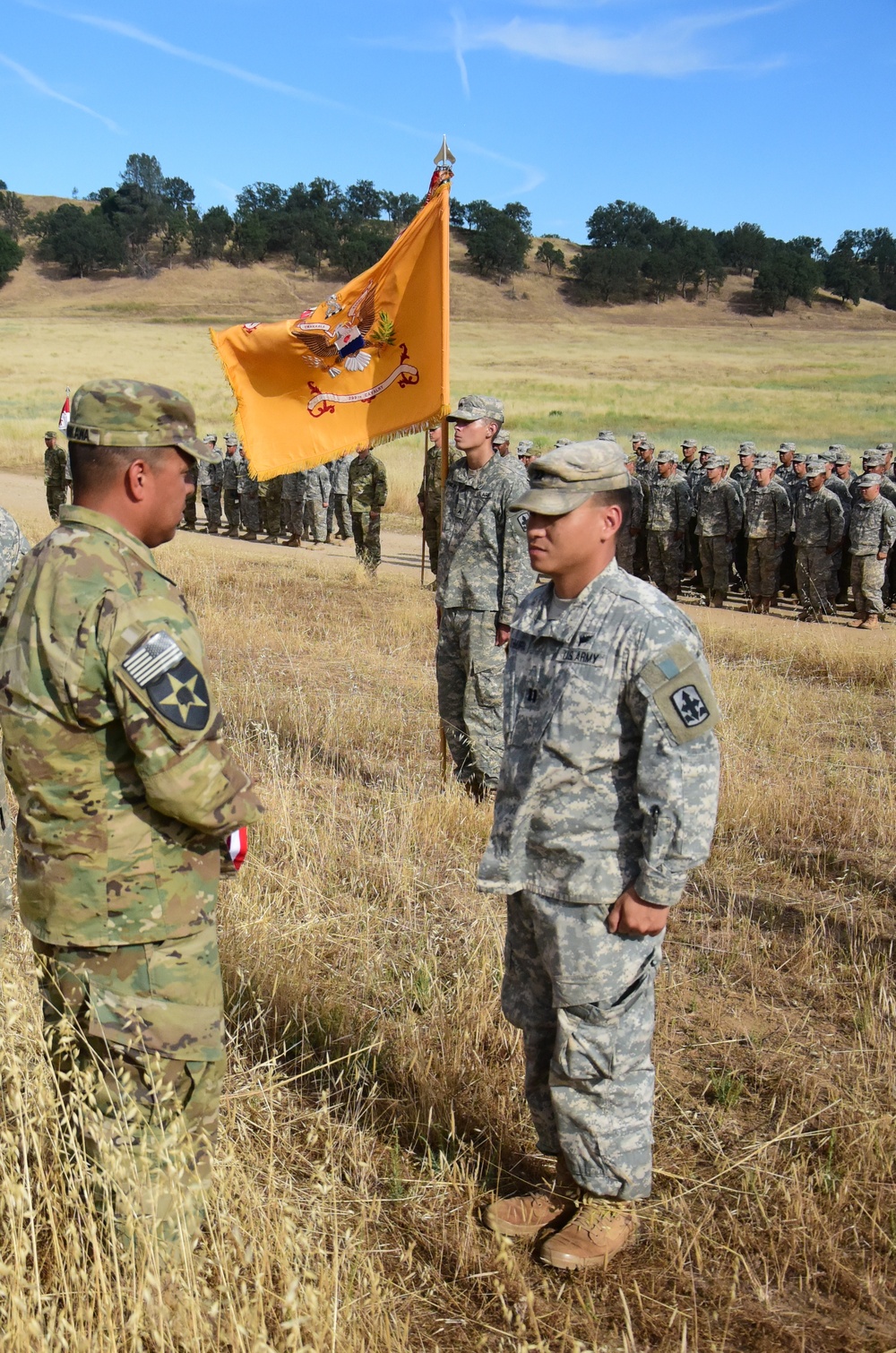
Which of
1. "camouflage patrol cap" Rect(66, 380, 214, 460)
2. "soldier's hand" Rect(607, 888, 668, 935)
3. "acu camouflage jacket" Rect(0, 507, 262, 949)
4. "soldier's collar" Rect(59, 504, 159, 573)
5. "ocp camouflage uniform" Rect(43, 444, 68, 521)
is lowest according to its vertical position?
"ocp camouflage uniform" Rect(43, 444, 68, 521)

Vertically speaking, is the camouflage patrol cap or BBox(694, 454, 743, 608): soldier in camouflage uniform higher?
the camouflage patrol cap

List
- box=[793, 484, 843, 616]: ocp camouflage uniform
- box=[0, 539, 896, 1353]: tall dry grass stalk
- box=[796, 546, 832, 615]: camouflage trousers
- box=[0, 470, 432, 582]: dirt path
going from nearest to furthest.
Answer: box=[0, 539, 896, 1353]: tall dry grass stalk, box=[793, 484, 843, 616]: ocp camouflage uniform, box=[796, 546, 832, 615]: camouflage trousers, box=[0, 470, 432, 582]: dirt path

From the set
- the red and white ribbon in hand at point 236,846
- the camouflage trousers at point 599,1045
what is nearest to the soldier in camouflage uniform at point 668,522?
the camouflage trousers at point 599,1045

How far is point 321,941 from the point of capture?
4.46m

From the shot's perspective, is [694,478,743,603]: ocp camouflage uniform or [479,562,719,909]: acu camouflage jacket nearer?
[479,562,719,909]: acu camouflage jacket

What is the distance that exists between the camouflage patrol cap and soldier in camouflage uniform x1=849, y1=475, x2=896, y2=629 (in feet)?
38.7

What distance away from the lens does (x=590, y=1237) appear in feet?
9.26

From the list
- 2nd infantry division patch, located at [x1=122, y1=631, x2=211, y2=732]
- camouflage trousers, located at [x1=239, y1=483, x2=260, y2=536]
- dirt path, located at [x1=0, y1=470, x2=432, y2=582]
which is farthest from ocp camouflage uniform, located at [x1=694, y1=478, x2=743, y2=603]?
2nd infantry division patch, located at [x1=122, y1=631, x2=211, y2=732]

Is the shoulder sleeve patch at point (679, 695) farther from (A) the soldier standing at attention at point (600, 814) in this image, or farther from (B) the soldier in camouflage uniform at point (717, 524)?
(B) the soldier in camouflage uniform at point (717, 524)

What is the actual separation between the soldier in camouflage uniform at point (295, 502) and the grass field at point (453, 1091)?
11.3 meters

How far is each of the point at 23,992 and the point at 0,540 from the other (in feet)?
5.13

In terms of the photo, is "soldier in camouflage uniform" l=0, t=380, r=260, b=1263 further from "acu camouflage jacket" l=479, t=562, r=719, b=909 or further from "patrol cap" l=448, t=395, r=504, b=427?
"patrol cap" l=448, t=395, r=504, b=427

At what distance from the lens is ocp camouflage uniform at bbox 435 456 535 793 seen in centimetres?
614

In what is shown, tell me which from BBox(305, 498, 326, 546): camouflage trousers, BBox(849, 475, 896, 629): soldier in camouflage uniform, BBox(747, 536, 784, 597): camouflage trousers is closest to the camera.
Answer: BBox(849, 475, 896, 629): soldier in camouflage uniform
